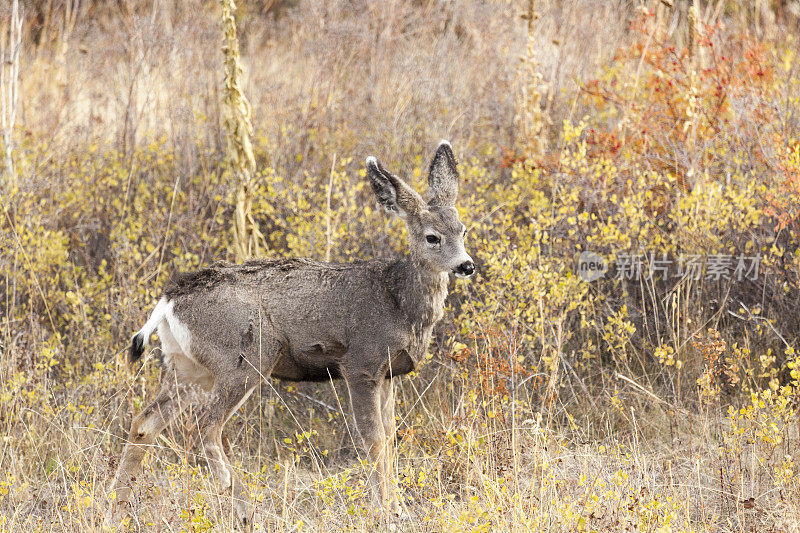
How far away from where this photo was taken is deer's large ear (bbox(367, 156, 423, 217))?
5.00 m

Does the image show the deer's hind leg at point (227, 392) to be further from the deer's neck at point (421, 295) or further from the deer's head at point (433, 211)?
the deer's head at point (433, 211)

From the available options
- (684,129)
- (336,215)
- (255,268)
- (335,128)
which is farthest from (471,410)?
(335,128)

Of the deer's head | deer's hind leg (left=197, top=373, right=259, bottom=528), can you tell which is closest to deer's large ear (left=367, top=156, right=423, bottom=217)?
the deer's head

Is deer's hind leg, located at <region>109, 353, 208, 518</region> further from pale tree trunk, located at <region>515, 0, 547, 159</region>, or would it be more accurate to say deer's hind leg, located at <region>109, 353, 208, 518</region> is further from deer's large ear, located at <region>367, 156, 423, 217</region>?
pale tree trunk, located at <region>515, 0, 547, 159</region>

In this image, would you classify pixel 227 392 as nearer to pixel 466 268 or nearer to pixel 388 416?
pixel 388 416

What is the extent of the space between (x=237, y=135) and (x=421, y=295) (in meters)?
2.01

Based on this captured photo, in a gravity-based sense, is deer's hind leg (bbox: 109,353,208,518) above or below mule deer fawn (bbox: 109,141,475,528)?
below

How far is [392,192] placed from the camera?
5.06 metres

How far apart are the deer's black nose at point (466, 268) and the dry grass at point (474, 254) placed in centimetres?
42

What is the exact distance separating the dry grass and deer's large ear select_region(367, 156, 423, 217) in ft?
1.99

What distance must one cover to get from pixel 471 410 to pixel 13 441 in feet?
8.84

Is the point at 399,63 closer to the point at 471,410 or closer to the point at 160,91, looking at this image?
the point at 160,91

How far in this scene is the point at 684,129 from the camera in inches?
279

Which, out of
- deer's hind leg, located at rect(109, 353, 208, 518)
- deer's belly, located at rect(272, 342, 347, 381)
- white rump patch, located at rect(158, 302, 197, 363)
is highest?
white rump patch, located at rect(158, 302, 197, 363)
